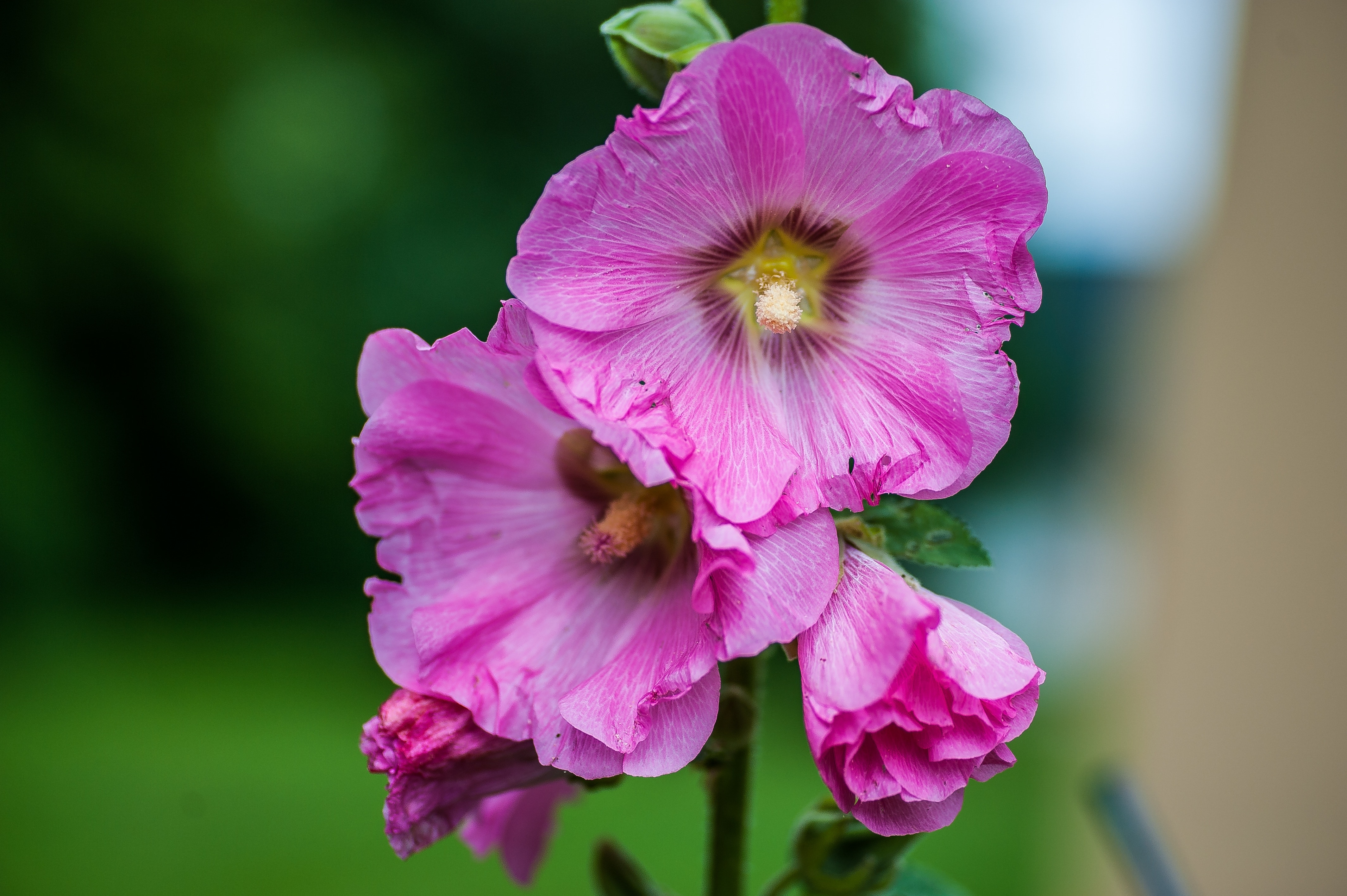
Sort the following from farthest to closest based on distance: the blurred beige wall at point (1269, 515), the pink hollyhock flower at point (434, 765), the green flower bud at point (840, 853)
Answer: the blurred beige wall at point (1269, 515)
the green flower bud at point (840, 853)
the pink hollyhock flower at point (434, 765)

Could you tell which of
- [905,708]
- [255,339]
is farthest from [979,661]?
[255,339]

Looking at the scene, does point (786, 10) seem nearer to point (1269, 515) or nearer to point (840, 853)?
point (840, 853)

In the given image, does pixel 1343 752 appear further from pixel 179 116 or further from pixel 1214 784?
pixel 179 116

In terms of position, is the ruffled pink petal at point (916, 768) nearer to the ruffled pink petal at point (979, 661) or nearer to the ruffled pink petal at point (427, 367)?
the ruffled pink petal at point (979, 661)

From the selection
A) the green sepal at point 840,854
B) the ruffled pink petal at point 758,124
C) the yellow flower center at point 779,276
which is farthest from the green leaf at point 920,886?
the ruffled pink petal at point 758,124

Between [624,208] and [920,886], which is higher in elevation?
[624,208]

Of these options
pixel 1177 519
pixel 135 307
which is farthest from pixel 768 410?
pixel 135 307

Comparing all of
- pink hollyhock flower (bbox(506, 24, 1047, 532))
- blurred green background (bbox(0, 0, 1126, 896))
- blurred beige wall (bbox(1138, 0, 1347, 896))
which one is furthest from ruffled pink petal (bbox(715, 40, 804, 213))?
blurred green background (bbox(0, 0, 1126, 896))

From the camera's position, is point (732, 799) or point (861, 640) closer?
point (861, 640)
